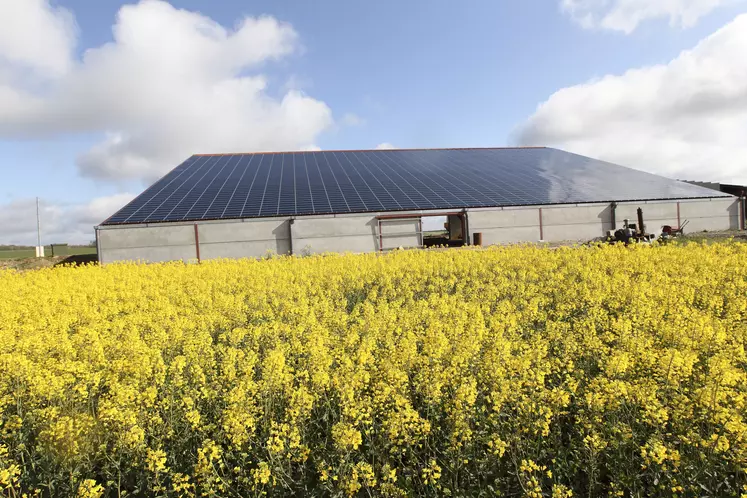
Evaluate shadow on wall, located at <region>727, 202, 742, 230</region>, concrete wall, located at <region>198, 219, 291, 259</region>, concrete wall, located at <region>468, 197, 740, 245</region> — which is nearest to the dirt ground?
concrete wall, located at <region>198, 219, 291, 259</region>

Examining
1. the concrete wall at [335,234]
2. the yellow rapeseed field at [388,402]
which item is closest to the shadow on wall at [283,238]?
the concrete wall at [335,234]

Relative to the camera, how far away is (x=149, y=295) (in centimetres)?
925

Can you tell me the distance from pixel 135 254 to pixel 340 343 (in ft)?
59.2

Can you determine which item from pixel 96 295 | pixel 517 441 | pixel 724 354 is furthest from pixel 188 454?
pixel 96 295

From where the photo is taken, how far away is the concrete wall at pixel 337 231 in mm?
19641

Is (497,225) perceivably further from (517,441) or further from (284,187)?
(517,441)

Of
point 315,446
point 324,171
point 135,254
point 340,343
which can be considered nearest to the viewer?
point 315,446

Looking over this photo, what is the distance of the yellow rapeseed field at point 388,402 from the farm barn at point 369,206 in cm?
1286

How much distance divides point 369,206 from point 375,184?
14.5ft

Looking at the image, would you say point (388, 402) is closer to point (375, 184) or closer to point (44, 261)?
point (375, 184)

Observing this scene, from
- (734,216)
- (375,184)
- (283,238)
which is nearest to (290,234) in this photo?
(283,238)

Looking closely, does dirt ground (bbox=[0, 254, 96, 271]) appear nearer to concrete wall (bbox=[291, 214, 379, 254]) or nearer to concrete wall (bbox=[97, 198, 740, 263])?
concrete wall (bbox=[97, 198, 740, 263])

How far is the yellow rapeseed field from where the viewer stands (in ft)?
9.78

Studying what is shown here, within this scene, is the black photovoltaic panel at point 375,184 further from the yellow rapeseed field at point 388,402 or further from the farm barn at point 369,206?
the yellow rapeseed field at point 388,402
